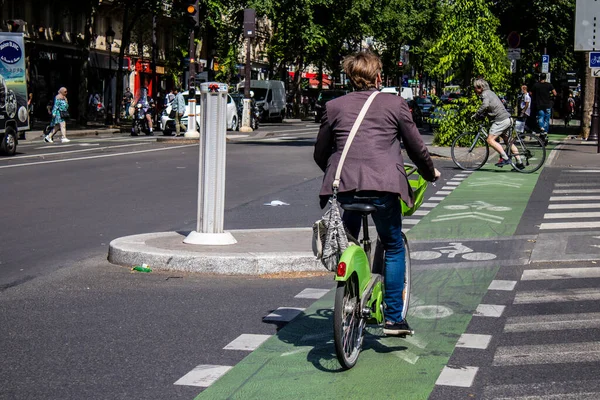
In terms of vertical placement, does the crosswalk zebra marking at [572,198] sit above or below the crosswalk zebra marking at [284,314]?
below

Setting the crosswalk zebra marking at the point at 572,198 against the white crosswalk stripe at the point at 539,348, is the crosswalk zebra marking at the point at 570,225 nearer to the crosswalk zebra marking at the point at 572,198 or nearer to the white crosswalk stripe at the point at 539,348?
the crosswalk zebra marking at the point at 572,198

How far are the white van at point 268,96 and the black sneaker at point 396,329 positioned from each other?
5115cm

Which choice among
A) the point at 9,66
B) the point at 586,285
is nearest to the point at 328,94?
the point at 9,66

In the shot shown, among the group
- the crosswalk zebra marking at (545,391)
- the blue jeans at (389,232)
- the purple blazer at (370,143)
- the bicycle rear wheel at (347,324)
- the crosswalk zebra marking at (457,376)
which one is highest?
the purple blazer at (370,143)

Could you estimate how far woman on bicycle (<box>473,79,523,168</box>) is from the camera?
1877cm

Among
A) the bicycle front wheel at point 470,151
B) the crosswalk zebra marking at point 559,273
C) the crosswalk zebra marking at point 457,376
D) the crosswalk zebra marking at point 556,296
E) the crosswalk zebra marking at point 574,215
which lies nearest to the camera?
the crosswalk zebra marking at point 457,376

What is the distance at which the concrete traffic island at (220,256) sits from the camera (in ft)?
29.0

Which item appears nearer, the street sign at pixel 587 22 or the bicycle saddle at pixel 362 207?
the bicycle saddle at pixel 362 207

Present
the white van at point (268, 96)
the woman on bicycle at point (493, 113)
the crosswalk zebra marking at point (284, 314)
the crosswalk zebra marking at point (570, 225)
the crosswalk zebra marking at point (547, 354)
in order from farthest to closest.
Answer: the white van at point (268, 96) → the woman on bicycle at point (493, 113) → the crosswalk zebra marking at point (570, 225) → the crosswalk zebra marking at point (284, 314) → the crosswalk zebra marking at point (547, 354)

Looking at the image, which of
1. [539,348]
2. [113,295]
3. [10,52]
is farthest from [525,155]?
[10,52]

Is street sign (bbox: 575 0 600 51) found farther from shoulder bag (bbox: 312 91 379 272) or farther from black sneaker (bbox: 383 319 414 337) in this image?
shoulder bag (bbox: 312 91 379 272)

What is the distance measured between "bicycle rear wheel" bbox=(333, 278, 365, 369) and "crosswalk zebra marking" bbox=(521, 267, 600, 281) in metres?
3.25

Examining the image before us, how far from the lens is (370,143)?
225 inches

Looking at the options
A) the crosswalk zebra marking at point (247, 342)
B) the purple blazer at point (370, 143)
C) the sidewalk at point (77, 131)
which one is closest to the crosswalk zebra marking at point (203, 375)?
the crosswalk zebra marking at point (247, 342)
